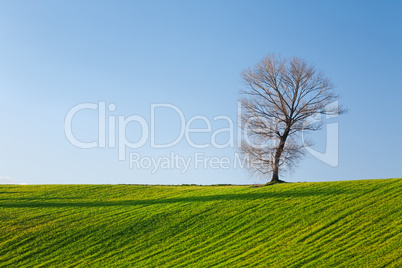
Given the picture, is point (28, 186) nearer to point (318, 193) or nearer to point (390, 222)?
point (318, 193)

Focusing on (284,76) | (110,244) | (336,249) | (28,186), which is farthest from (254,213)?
(28,186)

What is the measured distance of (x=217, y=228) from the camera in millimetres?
23750

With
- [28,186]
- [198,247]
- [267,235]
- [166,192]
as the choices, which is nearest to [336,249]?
[267,235]

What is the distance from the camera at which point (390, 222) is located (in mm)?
21469

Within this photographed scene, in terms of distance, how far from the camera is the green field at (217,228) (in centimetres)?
1920

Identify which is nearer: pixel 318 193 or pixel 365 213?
pixel 365 213

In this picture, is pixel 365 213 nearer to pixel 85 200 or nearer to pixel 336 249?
pixel 336 249

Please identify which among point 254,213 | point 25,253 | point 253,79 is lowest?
point 25,253

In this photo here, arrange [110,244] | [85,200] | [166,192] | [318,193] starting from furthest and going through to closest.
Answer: [166,192]
[85,200]
[318,193]
[110,244]

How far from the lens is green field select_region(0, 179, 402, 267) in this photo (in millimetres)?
19203

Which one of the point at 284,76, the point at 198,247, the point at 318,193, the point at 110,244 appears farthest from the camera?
the point at 284,76

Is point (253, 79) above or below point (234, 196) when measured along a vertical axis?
above

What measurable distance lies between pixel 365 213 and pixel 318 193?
6.04 meters

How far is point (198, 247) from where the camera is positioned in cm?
2128
